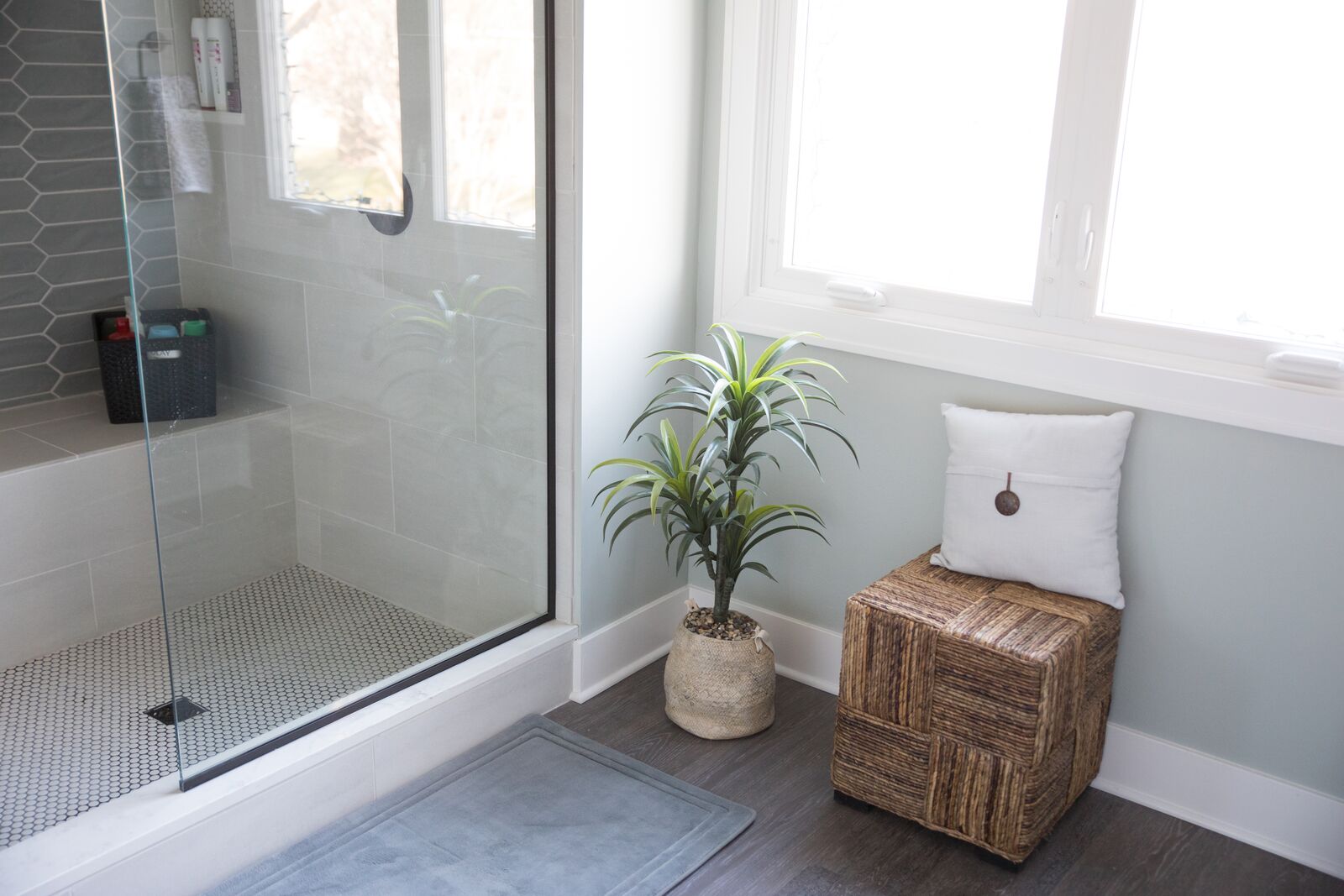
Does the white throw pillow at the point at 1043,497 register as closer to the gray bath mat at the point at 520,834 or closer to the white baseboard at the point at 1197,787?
the white baseboard at the point at 1197,787

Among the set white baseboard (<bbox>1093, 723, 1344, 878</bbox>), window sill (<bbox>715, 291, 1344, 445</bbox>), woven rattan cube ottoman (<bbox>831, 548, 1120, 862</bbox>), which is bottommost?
white baseboard (<bbox>1093, 723, 1344, 878</bbox>)

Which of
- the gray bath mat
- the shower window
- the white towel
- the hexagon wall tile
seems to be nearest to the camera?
the white towel

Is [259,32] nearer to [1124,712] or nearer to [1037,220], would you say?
[1037,220]

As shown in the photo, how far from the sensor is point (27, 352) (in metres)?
3.03

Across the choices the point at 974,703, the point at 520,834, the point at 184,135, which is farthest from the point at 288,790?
the point at 974,703

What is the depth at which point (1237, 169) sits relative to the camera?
6.84ft

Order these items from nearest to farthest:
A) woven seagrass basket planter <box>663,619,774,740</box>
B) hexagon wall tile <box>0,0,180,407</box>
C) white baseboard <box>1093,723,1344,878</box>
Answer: white baseboard <box>1093,723,1344,878</box>
woven seagrass basket planter <box>663,619,774,740</box>
hexagon wall tile <box>0,0,180,407</box>

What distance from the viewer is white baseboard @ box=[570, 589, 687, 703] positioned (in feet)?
9.04

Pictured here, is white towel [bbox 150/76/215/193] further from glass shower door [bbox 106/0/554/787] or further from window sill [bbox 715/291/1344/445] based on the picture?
window sill [bbox 715/291/1344/445]

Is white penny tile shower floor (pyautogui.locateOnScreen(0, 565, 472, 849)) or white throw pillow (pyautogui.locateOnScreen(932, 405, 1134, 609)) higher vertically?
white throw pillow (pyautogui.locateOnScreen(932, 405, 1134, 609))

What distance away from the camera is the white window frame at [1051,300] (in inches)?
84.0

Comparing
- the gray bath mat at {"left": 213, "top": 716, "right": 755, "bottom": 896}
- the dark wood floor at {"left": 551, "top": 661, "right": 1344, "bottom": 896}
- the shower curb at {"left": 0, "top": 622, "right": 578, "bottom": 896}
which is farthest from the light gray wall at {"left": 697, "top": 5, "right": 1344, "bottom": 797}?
the shower curb at {"left": 0, "top": 622, "right": 578, "bottom": 896}

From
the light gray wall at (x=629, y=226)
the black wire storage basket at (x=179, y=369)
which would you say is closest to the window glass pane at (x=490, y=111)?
the light gray wall at (x=629, y=226)

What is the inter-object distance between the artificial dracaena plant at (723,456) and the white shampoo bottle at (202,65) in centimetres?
98
